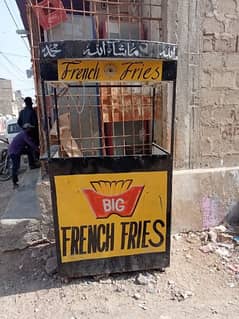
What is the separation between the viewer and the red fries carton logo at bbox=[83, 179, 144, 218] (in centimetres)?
268

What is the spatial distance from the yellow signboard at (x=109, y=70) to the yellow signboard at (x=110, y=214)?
807 mm

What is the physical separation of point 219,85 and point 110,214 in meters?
1.93

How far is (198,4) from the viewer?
10.6ft

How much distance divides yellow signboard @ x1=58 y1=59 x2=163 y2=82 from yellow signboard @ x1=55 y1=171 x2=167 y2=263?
0.81 meters

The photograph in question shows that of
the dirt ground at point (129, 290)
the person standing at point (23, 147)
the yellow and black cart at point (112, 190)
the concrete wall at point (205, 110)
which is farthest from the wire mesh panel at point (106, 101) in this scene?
the person standing at point (23, 147)

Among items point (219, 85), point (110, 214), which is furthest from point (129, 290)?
point (219, 85)

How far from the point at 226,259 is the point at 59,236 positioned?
174 cm

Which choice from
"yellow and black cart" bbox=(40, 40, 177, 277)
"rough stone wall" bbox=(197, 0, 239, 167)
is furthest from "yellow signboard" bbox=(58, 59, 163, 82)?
"rough stone wall" bbox=(197, 0, 239, 167)

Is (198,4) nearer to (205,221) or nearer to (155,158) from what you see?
(155,158)

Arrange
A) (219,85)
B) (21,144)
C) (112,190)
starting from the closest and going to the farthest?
1. (112,190)
2. (219,85)
3. (21,144)

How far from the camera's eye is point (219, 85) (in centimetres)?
347

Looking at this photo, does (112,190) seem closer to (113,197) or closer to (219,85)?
(113,197)

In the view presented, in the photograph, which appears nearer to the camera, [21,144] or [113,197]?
[113,197]

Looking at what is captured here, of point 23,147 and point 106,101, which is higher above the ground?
point 106,101
